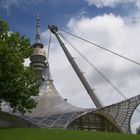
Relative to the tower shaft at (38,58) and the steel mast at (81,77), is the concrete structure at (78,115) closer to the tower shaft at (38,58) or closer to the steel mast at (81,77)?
the steel mast at (81,77)

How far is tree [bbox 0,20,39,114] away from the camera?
37594 millimetres

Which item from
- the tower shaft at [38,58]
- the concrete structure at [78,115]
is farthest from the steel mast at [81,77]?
the tower shaft at [38,58]

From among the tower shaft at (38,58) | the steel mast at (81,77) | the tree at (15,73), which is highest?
the tower shaft at (38,58)

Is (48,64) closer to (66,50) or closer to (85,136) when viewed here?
(66,50)

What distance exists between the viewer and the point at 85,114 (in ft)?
217

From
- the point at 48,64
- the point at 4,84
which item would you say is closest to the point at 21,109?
the point at 4,84

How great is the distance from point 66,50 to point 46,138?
151 feet

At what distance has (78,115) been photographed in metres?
63.3

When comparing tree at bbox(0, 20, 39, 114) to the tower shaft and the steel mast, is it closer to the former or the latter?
the steel mast

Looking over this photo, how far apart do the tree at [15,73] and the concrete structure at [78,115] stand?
63.2ft

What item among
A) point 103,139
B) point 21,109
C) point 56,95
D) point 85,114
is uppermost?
point 56,95

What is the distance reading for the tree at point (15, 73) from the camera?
123 feet

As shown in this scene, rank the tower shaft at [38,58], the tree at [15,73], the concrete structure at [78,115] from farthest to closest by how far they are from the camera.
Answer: the tower shaft at [38,58]
the concrete structure at [78,115]
the tree at [15,73]

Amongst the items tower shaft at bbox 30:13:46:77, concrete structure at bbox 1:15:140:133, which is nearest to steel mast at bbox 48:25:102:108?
concrete structure at bbox 1:15:140:133
